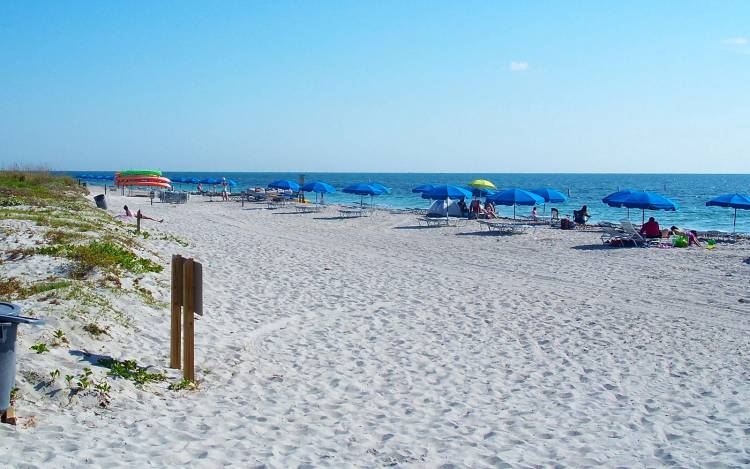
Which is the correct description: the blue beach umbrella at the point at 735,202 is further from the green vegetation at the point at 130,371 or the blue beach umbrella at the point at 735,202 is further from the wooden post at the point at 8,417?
the wooden post at the point at 8,417

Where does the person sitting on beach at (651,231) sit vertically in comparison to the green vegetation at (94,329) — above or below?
above

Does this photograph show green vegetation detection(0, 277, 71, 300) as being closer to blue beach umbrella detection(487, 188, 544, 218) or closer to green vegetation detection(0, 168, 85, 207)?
green vegetation detection(0, 168, 85, 207)

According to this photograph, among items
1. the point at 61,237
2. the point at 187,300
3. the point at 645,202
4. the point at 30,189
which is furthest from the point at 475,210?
the point at 187,300

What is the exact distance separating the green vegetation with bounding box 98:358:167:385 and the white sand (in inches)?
5.1

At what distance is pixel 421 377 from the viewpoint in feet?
20.9

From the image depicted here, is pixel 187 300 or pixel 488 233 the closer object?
pixel 187 300

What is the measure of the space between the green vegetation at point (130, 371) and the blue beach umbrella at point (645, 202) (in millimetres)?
18144

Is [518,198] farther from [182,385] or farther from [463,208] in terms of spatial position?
[182,385]

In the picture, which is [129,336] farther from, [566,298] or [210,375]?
[566,298]

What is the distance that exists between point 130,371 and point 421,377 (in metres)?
2.70

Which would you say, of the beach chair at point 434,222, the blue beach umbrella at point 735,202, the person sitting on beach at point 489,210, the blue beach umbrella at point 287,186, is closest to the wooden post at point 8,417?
the beach chair at point 434,222

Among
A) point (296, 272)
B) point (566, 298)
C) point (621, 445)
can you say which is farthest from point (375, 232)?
point (621, 445)

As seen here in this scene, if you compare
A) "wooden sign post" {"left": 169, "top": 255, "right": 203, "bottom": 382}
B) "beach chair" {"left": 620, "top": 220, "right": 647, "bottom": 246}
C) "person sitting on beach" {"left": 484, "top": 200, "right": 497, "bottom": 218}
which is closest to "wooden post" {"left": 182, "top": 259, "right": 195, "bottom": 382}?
"wooden sign post" {"left": 169, "top": 255, "right": 203, "bottom": 382}

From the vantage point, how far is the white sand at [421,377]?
178 inches
